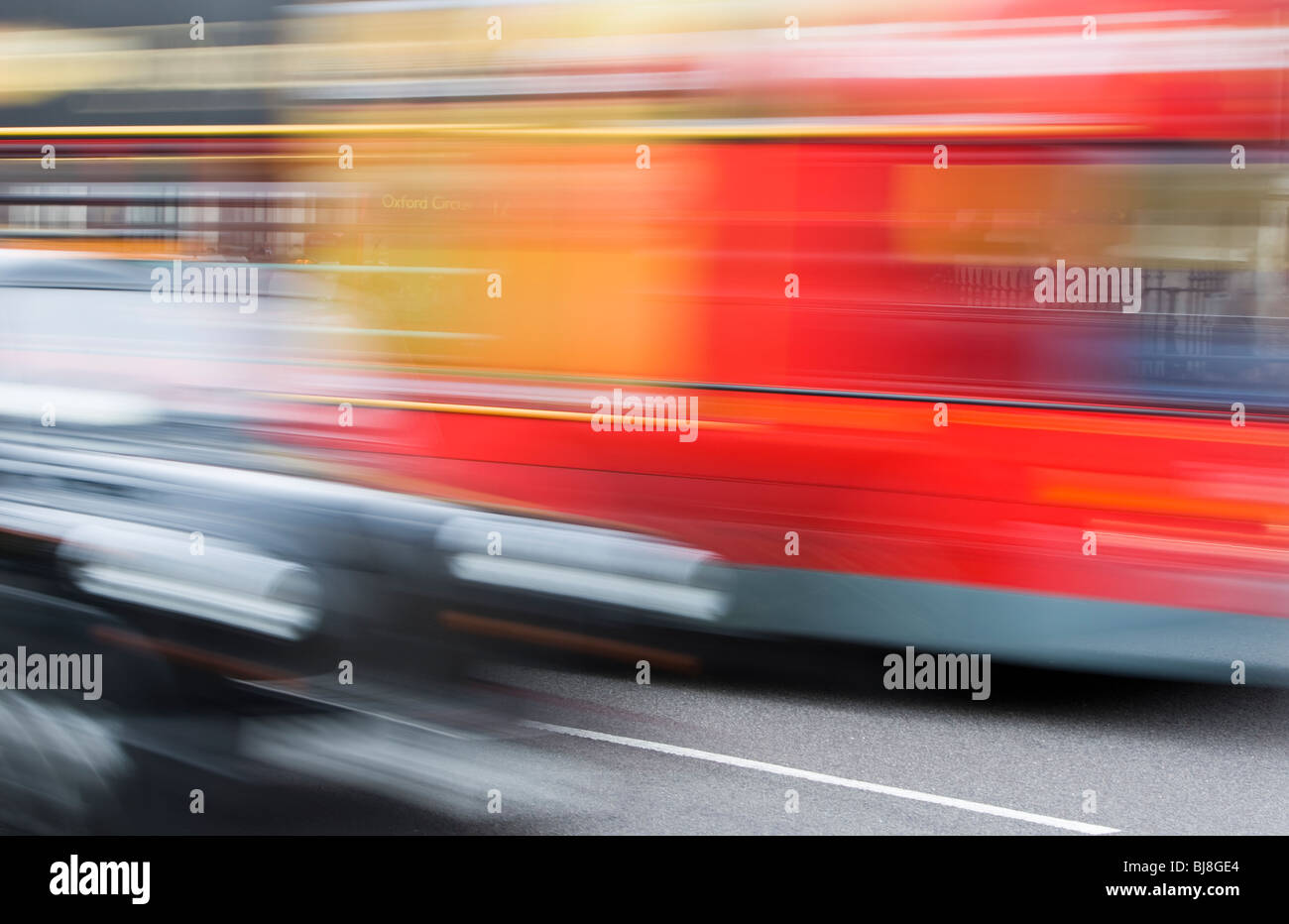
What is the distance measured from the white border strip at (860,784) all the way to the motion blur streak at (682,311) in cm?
45

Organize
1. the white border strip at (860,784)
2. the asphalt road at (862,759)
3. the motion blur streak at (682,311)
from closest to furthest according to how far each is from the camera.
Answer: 1. the asphalt road at (862,759)
2. the motion blur streak at (682,311)
3. the white border strip at (860,784)

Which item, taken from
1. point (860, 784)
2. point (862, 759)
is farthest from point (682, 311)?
point (860, 784)

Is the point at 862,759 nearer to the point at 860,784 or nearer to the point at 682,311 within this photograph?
the point at 860,784

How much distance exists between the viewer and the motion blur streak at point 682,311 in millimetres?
3920

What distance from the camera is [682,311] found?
5.50 m

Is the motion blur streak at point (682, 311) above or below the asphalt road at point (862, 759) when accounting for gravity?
above

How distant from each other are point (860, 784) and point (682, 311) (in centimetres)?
204

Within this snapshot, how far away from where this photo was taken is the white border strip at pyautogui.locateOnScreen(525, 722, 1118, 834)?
4.16m

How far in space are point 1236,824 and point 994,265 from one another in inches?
83.3

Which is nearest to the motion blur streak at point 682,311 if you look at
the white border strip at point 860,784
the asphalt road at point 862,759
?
the asphalt road at point 862,759

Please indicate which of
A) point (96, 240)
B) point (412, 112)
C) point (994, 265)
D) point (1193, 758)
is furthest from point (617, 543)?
point (96, 240)

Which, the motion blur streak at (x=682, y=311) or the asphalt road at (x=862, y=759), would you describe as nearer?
the asphalt road at (x=862, y=759)

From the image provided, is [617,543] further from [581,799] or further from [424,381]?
[424,381]

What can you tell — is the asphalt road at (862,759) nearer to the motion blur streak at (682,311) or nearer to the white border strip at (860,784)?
the white border strip at (860,784)
